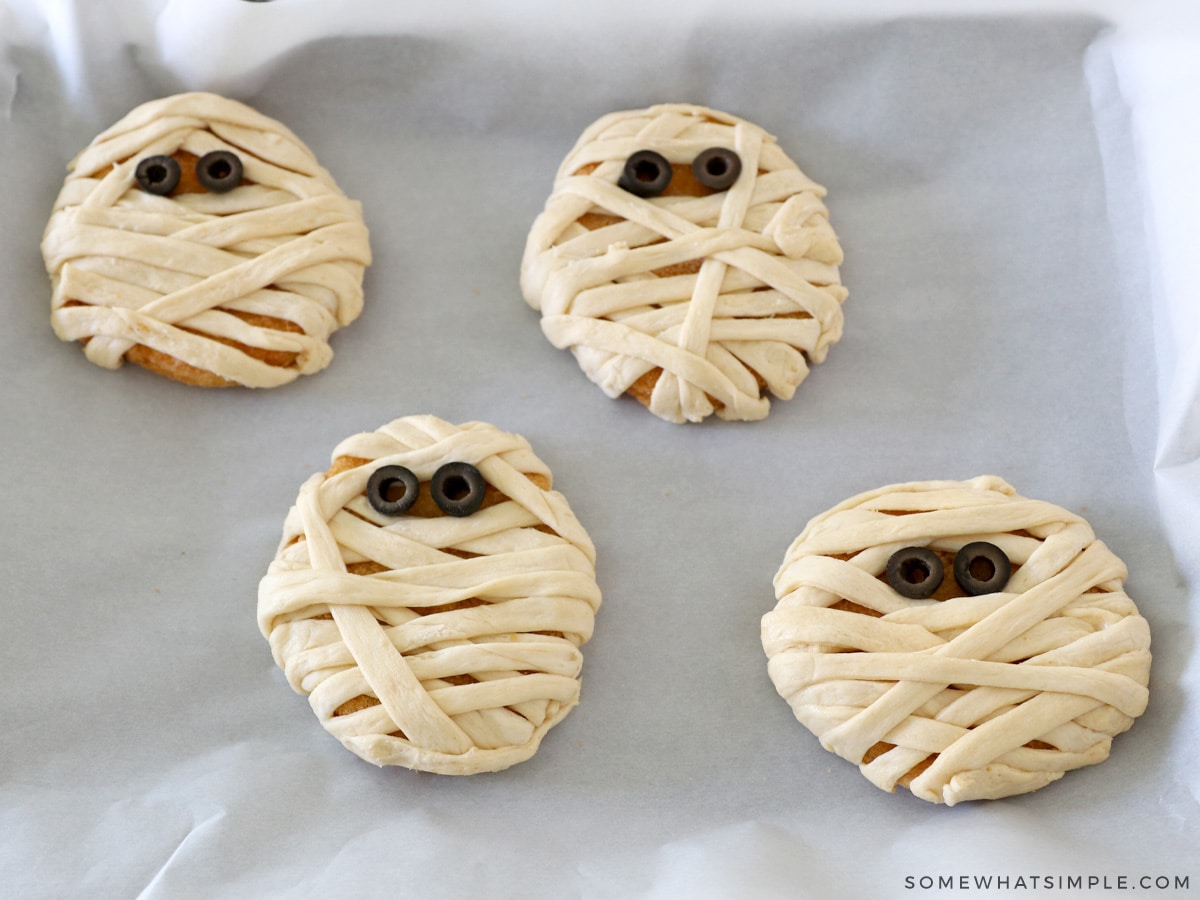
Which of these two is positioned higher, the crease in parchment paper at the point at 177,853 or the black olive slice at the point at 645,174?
the black olive slice at the point at 645,174

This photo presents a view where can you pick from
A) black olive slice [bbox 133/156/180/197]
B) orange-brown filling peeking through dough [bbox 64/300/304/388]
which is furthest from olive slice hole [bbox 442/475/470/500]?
black olive slice [bbox 133/156/180/197]

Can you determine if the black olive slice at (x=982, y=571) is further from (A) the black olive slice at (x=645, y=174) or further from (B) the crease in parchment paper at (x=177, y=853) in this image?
(B) the crease in parchment paper at (x=177, y=853)

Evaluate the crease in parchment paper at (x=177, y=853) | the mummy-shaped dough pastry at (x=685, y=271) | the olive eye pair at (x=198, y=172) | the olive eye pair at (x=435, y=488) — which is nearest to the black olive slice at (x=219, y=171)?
the olive eye pair at (x=198, y=172)

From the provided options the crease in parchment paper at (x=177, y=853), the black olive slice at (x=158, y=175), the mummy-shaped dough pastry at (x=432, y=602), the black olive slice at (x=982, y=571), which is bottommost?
the crease in parchment paper at (x=177, y=853)

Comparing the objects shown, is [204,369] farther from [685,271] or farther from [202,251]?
[685,271]

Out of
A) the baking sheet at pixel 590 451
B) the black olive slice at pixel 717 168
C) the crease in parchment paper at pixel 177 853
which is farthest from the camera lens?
the black olive slice at pixel 717 168

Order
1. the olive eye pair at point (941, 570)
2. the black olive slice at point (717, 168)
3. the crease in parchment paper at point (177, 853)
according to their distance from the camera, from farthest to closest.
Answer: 1. the black olive slice at point (717, 168)
2. the olive eye pair at point (941, 570)
3. the crease in parchment paper at point (177, 853)
